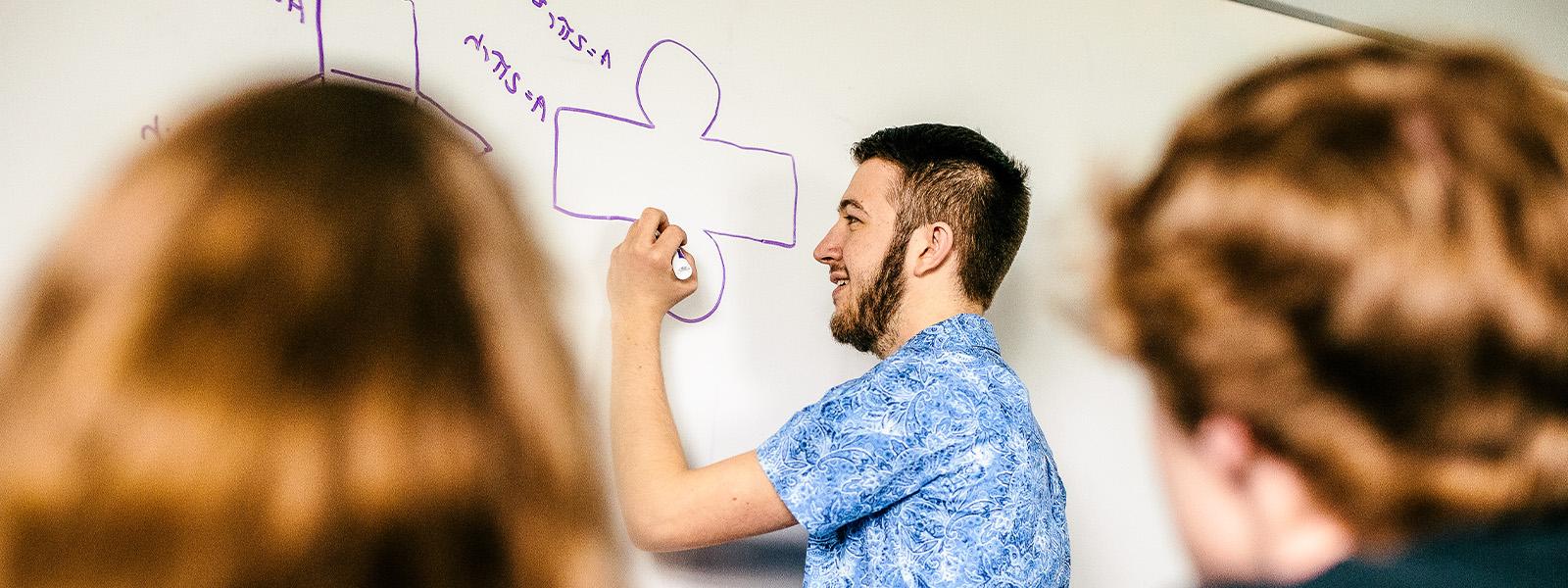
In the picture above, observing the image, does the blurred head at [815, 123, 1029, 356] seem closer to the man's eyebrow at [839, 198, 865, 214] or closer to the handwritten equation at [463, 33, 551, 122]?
the man's eyebrow at [839, 198, 865, 214]

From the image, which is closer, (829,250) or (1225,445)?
(1225,445)

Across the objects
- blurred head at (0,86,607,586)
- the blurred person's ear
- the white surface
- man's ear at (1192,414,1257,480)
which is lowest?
the blurred person's ear

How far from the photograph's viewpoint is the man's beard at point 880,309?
1134mm

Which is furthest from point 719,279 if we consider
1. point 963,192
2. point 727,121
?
point 963,192

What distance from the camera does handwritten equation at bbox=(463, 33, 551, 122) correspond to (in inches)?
43.1

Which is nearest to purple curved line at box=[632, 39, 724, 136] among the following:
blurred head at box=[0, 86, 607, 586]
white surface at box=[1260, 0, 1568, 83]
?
blurred head at box=[0, 86, 607, 586]

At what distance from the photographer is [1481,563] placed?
1.37ft

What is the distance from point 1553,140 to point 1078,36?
117 centimetres

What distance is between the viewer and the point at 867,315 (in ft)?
3.76

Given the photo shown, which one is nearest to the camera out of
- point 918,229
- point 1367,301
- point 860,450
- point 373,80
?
point 1367,301

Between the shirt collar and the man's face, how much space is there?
7cm

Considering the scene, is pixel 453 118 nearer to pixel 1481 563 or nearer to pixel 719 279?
Result: pixel 719 279

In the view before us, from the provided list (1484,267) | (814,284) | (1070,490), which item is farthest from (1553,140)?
(1070,490)

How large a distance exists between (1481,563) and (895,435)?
545 mm
